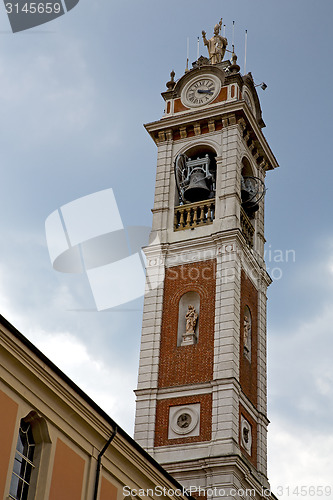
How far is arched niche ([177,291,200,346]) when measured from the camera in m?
33.8

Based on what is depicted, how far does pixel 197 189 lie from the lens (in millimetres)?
37594

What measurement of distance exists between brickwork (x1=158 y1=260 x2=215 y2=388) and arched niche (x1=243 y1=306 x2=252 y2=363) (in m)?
1.75

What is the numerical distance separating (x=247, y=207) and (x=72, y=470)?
71.1 ft

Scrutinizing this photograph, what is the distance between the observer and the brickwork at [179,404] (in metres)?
31.3

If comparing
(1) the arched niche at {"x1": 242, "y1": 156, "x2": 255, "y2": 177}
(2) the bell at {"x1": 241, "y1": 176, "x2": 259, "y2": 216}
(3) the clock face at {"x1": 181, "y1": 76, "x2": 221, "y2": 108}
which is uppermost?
(3) the clock face at {"x1": 181, "y1": 76, "x2": 221, "y2": 108}

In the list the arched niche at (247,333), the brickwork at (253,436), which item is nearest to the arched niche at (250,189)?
the arched niche at (247,333)

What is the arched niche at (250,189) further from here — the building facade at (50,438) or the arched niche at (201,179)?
the building facade at (50,438)

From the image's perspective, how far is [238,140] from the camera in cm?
3841

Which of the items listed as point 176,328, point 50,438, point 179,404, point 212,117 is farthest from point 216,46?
point 50,438

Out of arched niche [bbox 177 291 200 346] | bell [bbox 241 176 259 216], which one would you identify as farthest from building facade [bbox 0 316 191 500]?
bell [bbox 241 176 259 216]

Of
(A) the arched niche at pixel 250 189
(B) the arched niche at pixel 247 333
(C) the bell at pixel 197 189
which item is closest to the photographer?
(B) the arched niche at pixel 247 333

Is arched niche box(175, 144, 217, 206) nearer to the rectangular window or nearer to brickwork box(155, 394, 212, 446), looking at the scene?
brickwork box(155, 394, 212, 446)

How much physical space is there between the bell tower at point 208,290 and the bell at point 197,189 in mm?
51

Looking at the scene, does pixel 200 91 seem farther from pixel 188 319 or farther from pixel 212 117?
pixel 188 319
